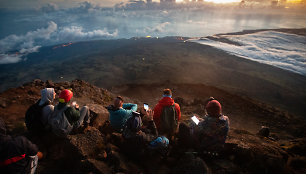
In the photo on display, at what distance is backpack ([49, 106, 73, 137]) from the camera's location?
3.91 metres

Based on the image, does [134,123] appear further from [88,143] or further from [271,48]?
[271,48]

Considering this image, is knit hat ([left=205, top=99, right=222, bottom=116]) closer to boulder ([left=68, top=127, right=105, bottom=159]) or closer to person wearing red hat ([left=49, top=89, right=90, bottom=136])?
boulder ([left=68, top=127, right=105, bottom=159])

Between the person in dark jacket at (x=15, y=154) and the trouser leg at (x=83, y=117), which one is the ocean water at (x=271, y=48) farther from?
the person in dark jacket at (x=15, y=154)

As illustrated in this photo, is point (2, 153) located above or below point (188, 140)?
above

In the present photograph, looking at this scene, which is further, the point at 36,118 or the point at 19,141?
the point at 36,118

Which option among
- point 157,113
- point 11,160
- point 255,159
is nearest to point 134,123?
point 157,113

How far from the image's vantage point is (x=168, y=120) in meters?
4.87

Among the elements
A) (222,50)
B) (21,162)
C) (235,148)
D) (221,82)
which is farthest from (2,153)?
(222,50)

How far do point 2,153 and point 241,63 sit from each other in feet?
150

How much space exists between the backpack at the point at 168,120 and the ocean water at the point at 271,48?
42475 millimetres

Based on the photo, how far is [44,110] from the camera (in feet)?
13.2

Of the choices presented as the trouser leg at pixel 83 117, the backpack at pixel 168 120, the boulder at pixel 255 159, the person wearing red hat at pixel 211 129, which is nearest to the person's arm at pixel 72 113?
the trouser leg at pixel 83 117

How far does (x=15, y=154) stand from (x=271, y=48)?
5999 cm

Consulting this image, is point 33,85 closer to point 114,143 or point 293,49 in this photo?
point 114,143
